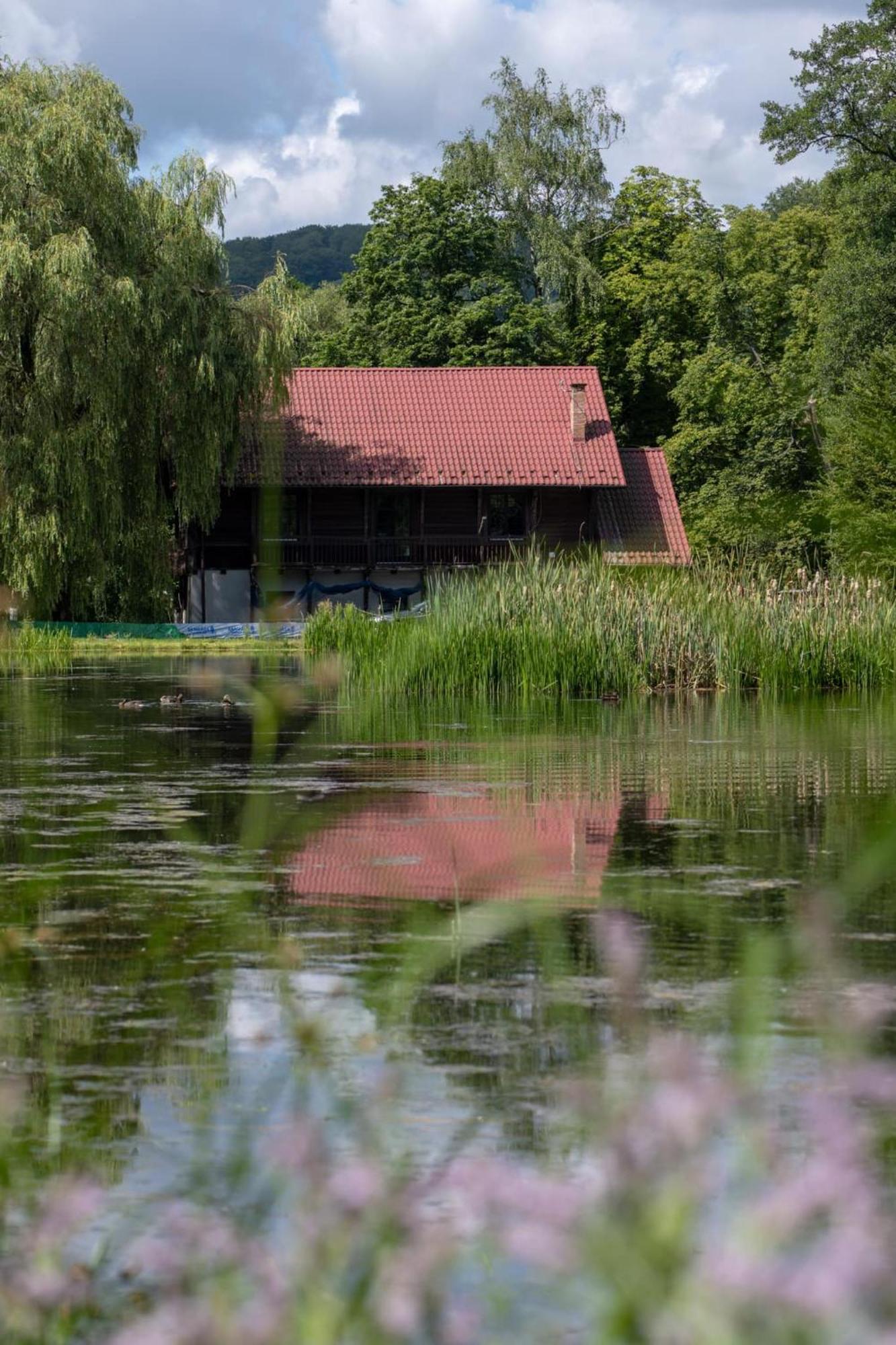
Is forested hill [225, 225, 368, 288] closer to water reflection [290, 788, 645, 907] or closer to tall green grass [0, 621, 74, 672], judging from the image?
tall green grass [0, 621, 74, 672]

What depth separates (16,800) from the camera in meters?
10.2

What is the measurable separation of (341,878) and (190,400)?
29.4 metres

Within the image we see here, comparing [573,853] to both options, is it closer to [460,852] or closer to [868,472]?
[460,852]

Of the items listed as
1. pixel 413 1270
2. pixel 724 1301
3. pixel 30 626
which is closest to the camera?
pixel 724 1301

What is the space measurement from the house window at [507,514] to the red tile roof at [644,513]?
1.81m

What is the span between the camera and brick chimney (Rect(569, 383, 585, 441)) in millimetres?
47969

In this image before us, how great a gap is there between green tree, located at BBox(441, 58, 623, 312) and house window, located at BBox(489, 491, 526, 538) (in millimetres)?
9433

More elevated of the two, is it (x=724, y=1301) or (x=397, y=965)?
(x=724, y=1301)

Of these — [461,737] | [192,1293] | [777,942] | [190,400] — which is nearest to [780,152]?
[190,400]

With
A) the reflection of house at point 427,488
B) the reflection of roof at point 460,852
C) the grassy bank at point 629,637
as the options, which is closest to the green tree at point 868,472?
the reflection of house at point 427,488

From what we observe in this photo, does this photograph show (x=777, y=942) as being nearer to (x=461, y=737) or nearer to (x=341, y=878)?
(x=341, y=878)

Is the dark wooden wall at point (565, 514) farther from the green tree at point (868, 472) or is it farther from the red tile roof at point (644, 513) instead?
the green tree at point (868, 472)

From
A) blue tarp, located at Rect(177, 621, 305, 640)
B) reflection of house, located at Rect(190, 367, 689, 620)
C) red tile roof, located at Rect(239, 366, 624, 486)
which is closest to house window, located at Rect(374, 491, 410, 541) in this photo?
reflection of house, located at Rect(190, 367, 689, 620)

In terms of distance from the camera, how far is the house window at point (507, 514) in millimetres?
48250
